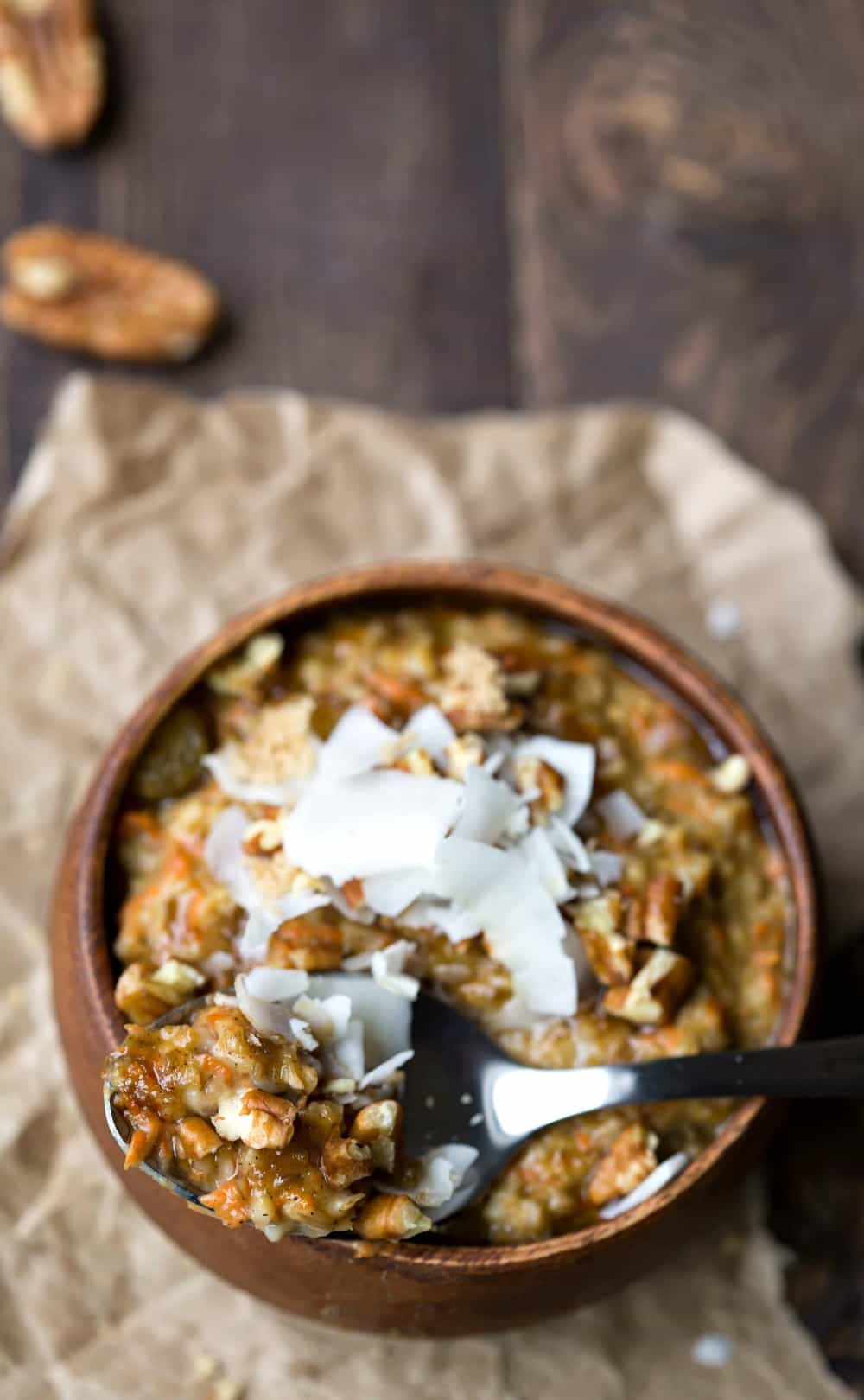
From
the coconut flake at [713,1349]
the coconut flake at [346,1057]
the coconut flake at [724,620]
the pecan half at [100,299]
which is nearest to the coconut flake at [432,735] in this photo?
the coconut flake at [346,1057]

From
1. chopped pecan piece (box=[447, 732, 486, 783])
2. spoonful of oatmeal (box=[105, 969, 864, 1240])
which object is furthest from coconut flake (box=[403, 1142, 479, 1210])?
chopped pecan piece (box=[447, 732, 486, 783])

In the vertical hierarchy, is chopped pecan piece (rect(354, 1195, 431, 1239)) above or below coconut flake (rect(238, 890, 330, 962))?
below

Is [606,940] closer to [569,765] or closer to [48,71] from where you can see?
[569,765]

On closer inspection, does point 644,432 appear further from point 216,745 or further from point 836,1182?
point 836,1182

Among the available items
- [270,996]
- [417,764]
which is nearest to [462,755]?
[417,764]

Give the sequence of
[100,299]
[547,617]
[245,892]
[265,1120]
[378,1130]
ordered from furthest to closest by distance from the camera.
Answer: [100,299] < [547,617] < [245,892] < [378,1130] < [265,1120]

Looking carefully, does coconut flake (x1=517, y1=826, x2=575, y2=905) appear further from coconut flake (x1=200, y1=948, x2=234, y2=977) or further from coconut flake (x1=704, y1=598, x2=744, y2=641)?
coconut flake (x1=704, y1=598, x2=744, y2=641)
